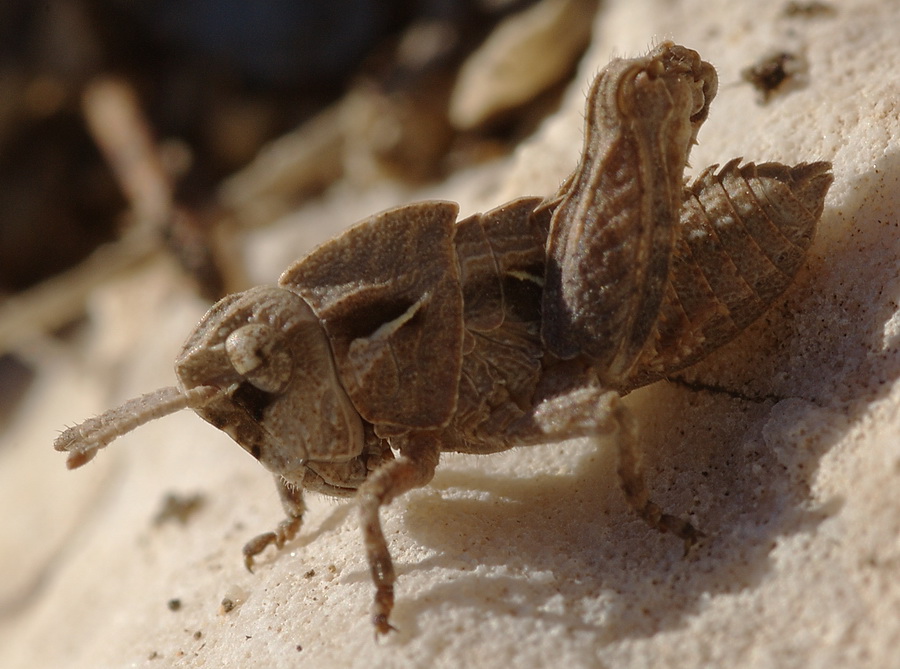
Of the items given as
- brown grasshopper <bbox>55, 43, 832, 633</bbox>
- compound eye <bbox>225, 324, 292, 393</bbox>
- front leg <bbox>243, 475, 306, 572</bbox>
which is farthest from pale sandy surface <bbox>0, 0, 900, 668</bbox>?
compound eye <bbox>225, 324, 292, 393</bbox>

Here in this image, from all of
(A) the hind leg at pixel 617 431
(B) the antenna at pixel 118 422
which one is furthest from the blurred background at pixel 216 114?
(A) the hind leg at pixel 617 431

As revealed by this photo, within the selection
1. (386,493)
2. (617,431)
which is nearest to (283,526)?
(386,493)

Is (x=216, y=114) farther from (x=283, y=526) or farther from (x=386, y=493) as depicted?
(x=386, y=493)

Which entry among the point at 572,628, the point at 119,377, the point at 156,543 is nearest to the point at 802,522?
the point at 572,628

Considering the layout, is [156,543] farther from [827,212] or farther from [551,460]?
[827,212]

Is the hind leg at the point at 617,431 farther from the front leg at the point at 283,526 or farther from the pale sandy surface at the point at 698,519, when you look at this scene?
the front leg at the point at 283,526

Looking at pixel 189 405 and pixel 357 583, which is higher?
pixel 189 405

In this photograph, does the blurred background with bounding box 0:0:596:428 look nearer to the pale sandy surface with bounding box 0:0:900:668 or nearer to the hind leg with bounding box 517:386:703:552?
the pale sandy surface with bounding box 0:0:900:668

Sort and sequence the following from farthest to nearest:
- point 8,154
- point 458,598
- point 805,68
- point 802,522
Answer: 1. point 8,154
2. point 805,68
3. point 458,598
4. point 802,522
